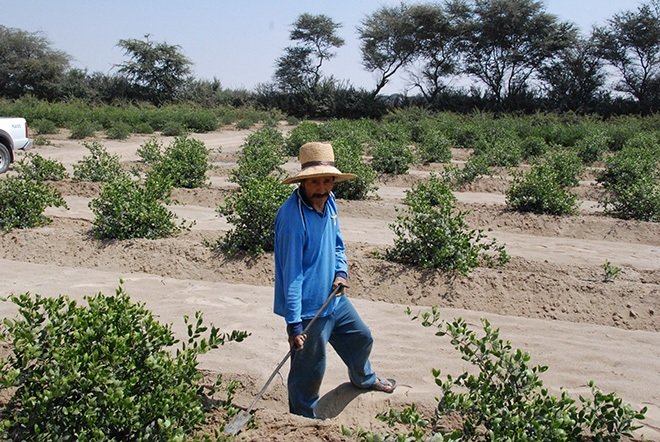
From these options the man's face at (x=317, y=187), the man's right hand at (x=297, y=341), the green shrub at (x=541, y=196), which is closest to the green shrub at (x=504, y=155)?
the green shrub at (x=541, y=196)

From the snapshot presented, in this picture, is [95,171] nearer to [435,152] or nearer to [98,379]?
[435,152]

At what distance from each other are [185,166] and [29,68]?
34.6 meters

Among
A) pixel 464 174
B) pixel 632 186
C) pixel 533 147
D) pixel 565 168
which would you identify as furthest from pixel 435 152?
pixel 632 186

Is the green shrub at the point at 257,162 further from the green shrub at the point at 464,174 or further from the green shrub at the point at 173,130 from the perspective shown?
the green shrub at the point at 173,130

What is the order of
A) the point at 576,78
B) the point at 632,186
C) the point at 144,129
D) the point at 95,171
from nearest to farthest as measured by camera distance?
the point at 632,186
the point at 95,171
the point at 144,129
the point at 576,78

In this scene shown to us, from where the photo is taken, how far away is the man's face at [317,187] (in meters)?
3.63

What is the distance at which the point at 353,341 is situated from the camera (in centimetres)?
404

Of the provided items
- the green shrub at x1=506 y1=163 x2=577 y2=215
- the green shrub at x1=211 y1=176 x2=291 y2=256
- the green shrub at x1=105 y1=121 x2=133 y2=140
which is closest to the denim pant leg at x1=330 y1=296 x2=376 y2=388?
the green shrub at x1=211 y1=176 x2=291 y2=256

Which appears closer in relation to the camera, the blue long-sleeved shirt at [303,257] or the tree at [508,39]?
the blue long-sleeved shirt at [303,257]

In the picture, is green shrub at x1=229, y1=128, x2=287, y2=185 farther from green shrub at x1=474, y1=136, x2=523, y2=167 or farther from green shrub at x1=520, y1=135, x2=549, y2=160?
green shrub at x1=520, y1=135, x2=549, y2=160

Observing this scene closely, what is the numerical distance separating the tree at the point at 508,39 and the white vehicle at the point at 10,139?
93.1ft

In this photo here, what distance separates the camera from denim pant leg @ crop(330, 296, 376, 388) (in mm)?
3934

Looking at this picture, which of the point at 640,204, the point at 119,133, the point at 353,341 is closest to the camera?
the point at 353,341

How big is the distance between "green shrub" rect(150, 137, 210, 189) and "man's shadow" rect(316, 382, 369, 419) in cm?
765
